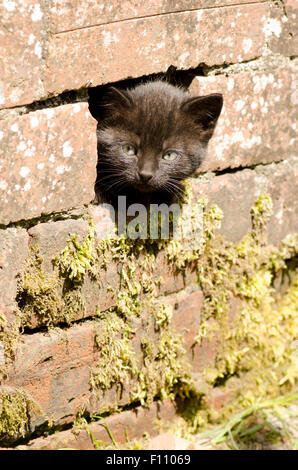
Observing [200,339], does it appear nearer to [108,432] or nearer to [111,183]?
[108,432]

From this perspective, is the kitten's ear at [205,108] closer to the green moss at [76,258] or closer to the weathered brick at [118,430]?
the green moss at [76,258]

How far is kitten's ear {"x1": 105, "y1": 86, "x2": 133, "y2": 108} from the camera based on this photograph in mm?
2623

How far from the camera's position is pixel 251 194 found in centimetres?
324

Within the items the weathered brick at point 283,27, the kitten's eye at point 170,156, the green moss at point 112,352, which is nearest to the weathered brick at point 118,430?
the green moss at point 112,352

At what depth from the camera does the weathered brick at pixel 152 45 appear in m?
2.32

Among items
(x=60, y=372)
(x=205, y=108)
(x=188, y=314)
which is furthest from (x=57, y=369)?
(x=205, y=108)

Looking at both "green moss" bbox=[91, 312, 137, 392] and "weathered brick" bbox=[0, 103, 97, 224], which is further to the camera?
"green moss" bbox=[91, 312, 137, 392]

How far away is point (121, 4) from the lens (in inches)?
95.1

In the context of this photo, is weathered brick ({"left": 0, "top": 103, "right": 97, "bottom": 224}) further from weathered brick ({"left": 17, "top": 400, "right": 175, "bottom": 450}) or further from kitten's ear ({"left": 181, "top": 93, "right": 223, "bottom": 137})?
weathered brick ({"left": 17, "top": 400, "right": 175, "bottom": 450})

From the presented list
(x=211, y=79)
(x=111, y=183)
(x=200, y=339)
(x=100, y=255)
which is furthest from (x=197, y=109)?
(x=200, y=339)

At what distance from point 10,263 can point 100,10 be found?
3.10 feet

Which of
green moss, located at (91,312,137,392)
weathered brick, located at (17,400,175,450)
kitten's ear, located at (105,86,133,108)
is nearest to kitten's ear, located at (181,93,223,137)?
kitten's ear, located at (105,86,133,108)

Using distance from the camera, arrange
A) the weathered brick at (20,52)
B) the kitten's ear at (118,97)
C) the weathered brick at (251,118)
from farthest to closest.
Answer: the weathered brick at (251,118), the kitten's ear at (118,97), the weathered brick at (20,52)

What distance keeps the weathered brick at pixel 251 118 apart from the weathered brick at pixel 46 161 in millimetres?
670
